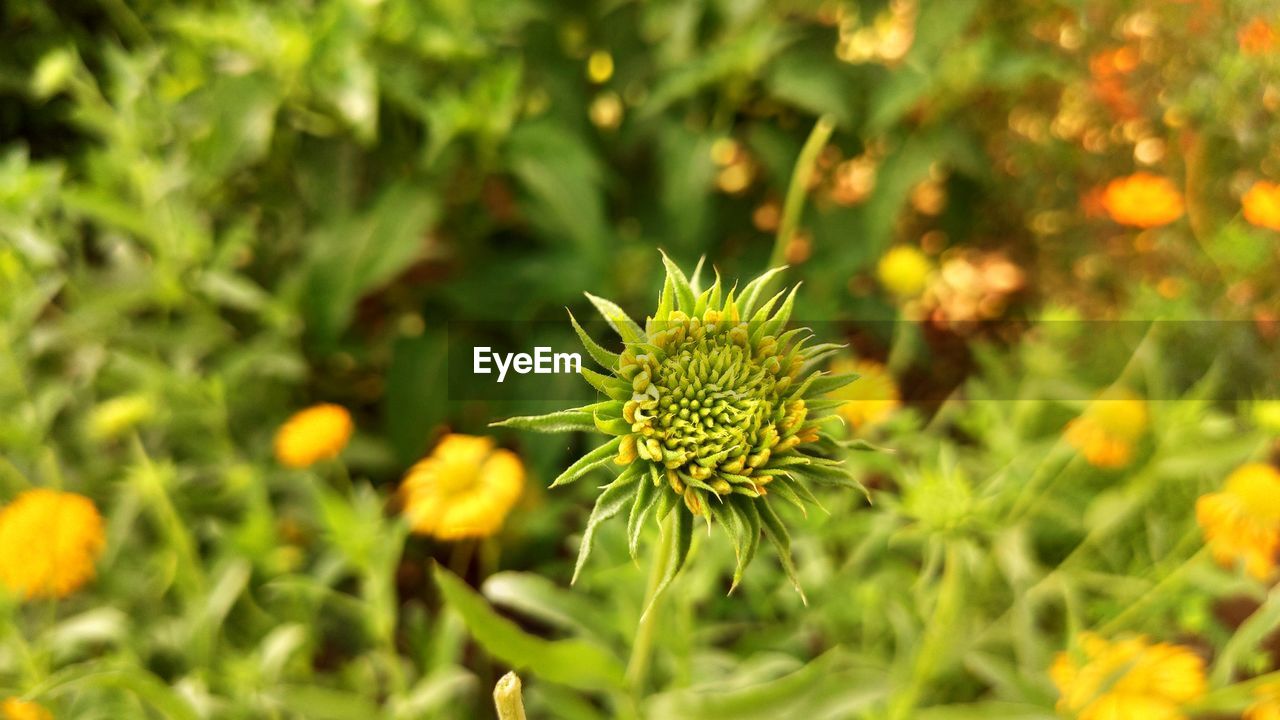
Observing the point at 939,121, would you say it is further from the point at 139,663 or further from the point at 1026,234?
the point at 139,663

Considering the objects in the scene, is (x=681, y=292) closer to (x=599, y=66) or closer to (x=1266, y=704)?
(x=1266, y=704)

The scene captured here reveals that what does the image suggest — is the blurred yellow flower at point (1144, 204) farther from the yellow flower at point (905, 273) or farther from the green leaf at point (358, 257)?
the green leaf at point (358, 257)

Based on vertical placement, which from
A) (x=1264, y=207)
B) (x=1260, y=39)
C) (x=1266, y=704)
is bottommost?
(x=1266, y=704)

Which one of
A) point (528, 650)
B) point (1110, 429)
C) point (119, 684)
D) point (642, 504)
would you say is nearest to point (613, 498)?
point (642, 504)

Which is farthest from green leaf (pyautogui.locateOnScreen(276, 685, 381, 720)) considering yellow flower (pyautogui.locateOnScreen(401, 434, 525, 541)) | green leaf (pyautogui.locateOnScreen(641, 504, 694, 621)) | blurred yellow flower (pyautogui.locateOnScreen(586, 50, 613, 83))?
blurred yellow flower (pyautogui.locateOnScreen(586, 50, 613, 83))

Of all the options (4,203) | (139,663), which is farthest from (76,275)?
(139,663)

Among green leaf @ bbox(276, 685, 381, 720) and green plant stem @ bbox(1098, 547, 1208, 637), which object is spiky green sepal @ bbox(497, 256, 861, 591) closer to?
green leaf @ bbox(276, 685, 381, 720)

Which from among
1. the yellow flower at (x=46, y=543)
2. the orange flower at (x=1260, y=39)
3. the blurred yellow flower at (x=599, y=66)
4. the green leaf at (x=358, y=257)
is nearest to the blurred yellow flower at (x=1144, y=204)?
the orange flower at (x=1260, y=39)
